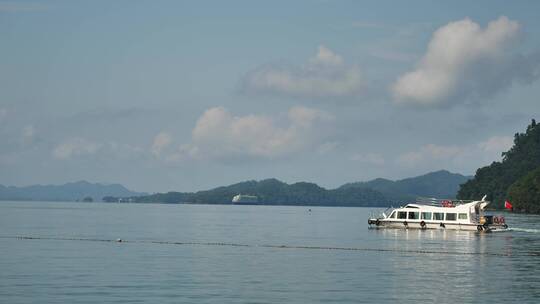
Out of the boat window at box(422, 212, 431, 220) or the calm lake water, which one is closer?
the calm lake water

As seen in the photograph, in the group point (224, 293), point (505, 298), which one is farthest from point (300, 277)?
point (505, 298)

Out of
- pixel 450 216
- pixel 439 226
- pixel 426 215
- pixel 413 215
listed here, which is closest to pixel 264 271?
pixel 439 226

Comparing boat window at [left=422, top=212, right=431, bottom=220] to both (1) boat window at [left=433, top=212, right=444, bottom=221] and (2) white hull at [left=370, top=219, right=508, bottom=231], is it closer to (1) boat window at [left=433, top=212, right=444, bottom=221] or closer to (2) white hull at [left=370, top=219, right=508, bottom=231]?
(1) boat window at [left=433, top=212, right=444, bottom=221]

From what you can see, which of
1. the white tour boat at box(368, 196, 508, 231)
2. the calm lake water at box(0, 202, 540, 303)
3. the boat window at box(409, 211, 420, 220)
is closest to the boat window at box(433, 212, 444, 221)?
the white tour boat at box(368, 196, 508, 231)

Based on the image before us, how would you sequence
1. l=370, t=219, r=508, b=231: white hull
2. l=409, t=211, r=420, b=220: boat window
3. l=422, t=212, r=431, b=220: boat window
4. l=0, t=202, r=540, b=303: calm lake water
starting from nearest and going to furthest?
l=0, t=202, r=540, b=303: calm lake water
l=370, t=219, r=508, b=231: white hull
l=422, t=212, r=431, b=220: boat window
l=409, t=211, r=420, b=220: boat window

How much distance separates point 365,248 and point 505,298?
47.9 metres

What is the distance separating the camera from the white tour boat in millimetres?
148500

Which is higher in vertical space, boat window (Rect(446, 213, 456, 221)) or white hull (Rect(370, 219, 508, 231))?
boat window (Rect(446, 213, 456, 221))

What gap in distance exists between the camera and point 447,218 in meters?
152

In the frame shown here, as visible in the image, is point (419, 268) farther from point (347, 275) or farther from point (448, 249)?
point (448, 249)

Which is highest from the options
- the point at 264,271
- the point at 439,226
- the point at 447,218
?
the point at 447,218

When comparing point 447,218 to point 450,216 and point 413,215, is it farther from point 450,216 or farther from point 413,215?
point 413,215

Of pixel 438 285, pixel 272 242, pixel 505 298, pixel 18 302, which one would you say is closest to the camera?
pixel 18 302

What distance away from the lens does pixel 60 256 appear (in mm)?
89375
